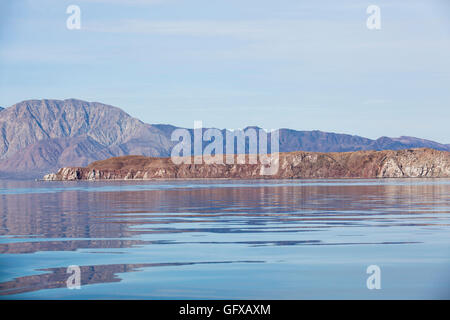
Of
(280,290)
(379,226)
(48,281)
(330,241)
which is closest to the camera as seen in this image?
(280,290)

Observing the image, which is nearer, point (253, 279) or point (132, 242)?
point (253, 279)

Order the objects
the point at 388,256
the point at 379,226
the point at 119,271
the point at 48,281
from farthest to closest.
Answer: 1. the point at 379,226
2. the point at 388,256
3. the point at 119,271
4. the point at 48,281

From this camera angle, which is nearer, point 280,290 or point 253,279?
point 280,290

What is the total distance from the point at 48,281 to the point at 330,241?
42.3 ft

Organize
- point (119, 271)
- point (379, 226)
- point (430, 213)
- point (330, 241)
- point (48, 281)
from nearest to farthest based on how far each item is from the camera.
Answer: point (48, 281), point (119, 271), point (330, 241), point (379, 226), point (430, 213)

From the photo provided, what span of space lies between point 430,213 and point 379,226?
1028cm

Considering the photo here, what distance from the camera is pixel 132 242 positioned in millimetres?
27469

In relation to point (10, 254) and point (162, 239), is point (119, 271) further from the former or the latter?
point (162, 239)

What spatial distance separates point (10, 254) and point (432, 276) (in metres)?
14.7
